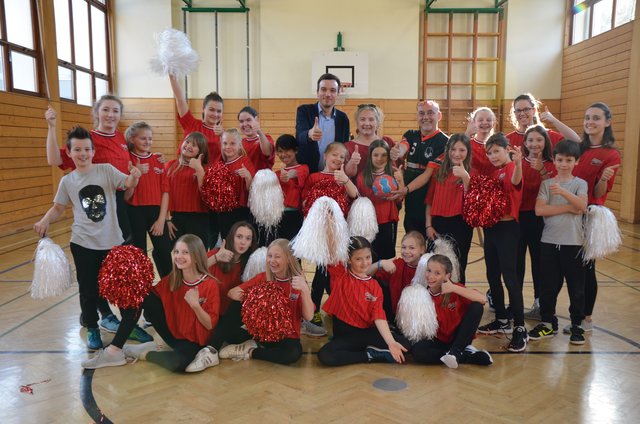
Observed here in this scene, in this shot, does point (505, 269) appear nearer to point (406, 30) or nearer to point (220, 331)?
point (220, 331)

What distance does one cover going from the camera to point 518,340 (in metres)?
3.10

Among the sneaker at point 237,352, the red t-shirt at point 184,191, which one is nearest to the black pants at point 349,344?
the sneaker at point 237,352

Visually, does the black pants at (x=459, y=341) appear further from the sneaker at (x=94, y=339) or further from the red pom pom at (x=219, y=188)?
the sneaker at (x=94, y=339)

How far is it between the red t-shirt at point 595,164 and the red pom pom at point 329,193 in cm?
168

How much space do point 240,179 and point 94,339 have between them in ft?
4.68

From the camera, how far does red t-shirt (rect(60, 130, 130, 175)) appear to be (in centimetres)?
327

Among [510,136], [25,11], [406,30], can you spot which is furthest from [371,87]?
[510,136]

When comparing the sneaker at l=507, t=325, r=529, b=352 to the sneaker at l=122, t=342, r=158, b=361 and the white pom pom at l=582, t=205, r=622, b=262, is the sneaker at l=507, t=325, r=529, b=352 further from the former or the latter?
the sneaker at l=122, t=342, r=158, b=361

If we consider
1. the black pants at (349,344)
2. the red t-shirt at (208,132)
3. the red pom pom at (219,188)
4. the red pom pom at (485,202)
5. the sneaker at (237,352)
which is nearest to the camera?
the black pants at (349,344)

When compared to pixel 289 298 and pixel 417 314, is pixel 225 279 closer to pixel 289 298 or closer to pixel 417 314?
pixel 289 298

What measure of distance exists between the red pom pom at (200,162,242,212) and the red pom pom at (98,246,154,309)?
69 cm

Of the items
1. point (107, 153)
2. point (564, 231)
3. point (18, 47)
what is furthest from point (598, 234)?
point (18, 47)

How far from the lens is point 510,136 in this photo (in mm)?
3740

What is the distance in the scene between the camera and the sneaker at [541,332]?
10.9 feet
